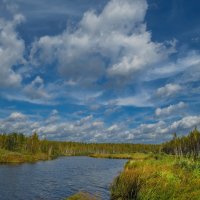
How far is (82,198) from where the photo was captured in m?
29.7

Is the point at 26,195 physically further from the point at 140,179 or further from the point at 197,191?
the point at 197,191

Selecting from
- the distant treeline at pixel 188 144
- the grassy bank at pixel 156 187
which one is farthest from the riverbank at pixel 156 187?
the distant treeline at pixel 188 144

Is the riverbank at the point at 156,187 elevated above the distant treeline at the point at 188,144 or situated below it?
below

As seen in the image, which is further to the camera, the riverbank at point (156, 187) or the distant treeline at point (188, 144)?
the distant treeline at point (188, 144)

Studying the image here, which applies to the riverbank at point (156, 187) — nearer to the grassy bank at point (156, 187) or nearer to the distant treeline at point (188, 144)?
the grassy bank at point (156, 187)

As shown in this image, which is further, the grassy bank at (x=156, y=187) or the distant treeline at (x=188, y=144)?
the distant treeline at (x=188, y=144)

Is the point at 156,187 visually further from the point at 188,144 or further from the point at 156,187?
the point at 188,144

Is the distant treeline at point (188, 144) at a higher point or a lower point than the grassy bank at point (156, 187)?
higher

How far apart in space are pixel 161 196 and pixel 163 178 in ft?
14.2

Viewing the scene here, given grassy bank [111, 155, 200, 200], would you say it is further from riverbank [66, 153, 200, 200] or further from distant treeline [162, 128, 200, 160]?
distant treeline [162, 128, 200, 160]

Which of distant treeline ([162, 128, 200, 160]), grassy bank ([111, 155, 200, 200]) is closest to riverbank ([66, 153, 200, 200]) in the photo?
grassy bank ([111, 155, 200, 200])

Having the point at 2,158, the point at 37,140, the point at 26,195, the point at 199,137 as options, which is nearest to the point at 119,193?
the point at 26,195

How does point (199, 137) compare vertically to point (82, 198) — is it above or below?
above

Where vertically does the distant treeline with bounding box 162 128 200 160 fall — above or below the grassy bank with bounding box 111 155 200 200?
above
